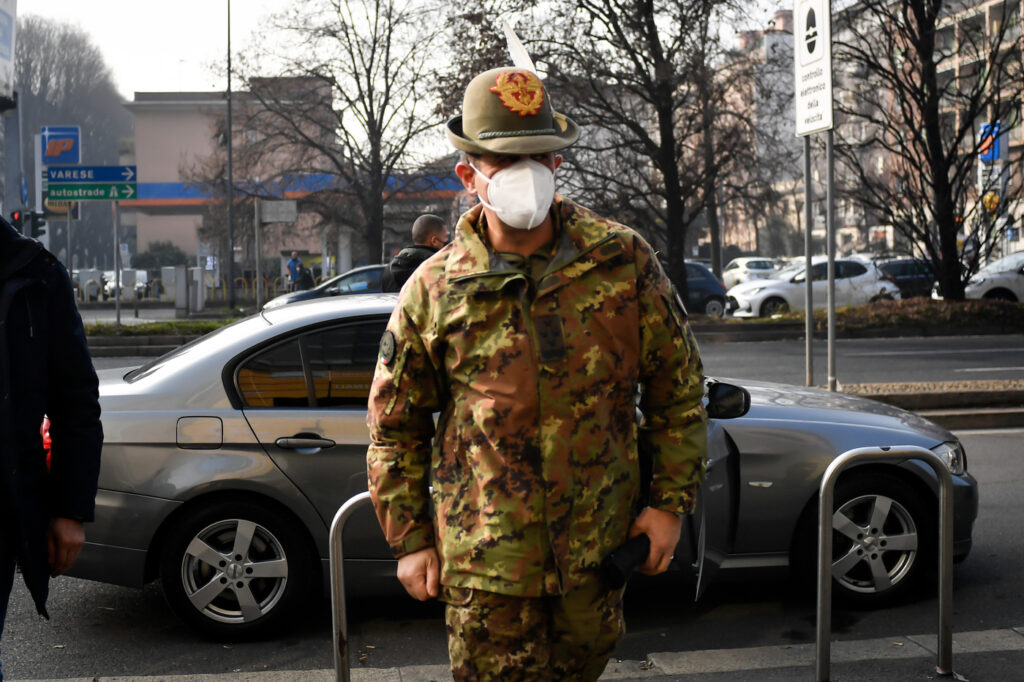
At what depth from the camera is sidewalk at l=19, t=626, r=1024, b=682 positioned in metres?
4.47

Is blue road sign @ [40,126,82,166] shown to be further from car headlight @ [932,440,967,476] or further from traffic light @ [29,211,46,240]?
car headlight @ [932,440,967,476]

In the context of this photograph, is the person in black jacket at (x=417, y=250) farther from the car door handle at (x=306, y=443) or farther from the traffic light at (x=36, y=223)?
the traffic light at (x=36, y=223)

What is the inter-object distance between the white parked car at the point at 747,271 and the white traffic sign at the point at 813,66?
3531 cm

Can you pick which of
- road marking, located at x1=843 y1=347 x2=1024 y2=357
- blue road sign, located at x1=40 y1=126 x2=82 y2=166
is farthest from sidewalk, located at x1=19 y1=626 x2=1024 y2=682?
blue road sign, located at x1=40 y1=126 x2=82 y2=166

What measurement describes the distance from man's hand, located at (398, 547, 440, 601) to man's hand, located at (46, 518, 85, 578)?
0.84 m

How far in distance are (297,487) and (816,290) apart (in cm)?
2467

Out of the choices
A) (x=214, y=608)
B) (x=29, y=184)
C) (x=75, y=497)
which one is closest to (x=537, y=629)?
(x=75, y=497)

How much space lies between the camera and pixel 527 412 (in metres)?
2.43

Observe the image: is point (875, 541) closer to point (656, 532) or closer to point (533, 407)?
point (656, 532)

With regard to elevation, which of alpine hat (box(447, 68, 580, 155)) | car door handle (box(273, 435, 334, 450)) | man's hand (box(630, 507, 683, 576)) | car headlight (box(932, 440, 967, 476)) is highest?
alpine hat (box(447, 68, 580, 155))

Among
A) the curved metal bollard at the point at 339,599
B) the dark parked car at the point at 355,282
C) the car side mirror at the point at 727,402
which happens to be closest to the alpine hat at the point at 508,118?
the curved metal bollard at the point at 339,599

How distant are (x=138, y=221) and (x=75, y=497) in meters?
76.6

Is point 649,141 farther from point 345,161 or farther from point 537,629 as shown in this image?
point 537,629

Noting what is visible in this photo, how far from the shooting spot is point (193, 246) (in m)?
75.1
